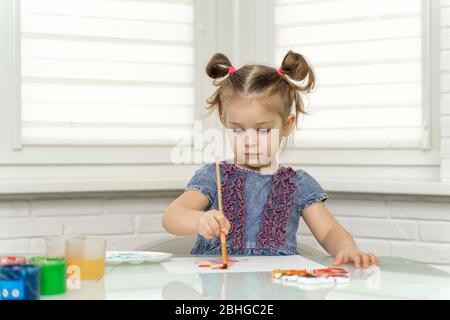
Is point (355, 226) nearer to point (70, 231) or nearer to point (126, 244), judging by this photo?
point (126, 244)

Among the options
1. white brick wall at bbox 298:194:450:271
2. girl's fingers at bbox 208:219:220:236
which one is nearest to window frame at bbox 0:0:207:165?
white brick wall at bbox 298:194:450:271

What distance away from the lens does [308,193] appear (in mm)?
2082

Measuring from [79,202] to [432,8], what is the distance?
1.40m

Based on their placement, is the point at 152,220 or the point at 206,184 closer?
the point at 206,184

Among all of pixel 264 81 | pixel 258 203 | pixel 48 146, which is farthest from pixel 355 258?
pixel 48 146

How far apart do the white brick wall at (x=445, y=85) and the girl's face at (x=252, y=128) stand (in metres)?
0.70

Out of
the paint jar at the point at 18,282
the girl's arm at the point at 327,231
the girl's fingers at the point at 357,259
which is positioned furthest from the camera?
the girl's arm at the point at 327,231

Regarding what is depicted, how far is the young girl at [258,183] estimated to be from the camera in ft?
6.34

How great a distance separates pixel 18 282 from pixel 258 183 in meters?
1.06

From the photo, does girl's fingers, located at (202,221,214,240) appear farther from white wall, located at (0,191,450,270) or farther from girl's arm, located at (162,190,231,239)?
white wall, located at (0,191,450,270)

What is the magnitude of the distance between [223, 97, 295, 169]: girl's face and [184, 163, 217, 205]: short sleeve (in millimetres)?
106

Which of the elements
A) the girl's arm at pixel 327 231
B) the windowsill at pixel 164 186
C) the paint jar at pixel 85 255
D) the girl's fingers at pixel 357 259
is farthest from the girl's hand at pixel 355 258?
the windowsill at pixel 164 186

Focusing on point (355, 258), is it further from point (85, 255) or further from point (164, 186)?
point (164, 186)

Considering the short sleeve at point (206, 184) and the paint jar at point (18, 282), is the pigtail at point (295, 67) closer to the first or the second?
the short sleeve at point (206, 184)
